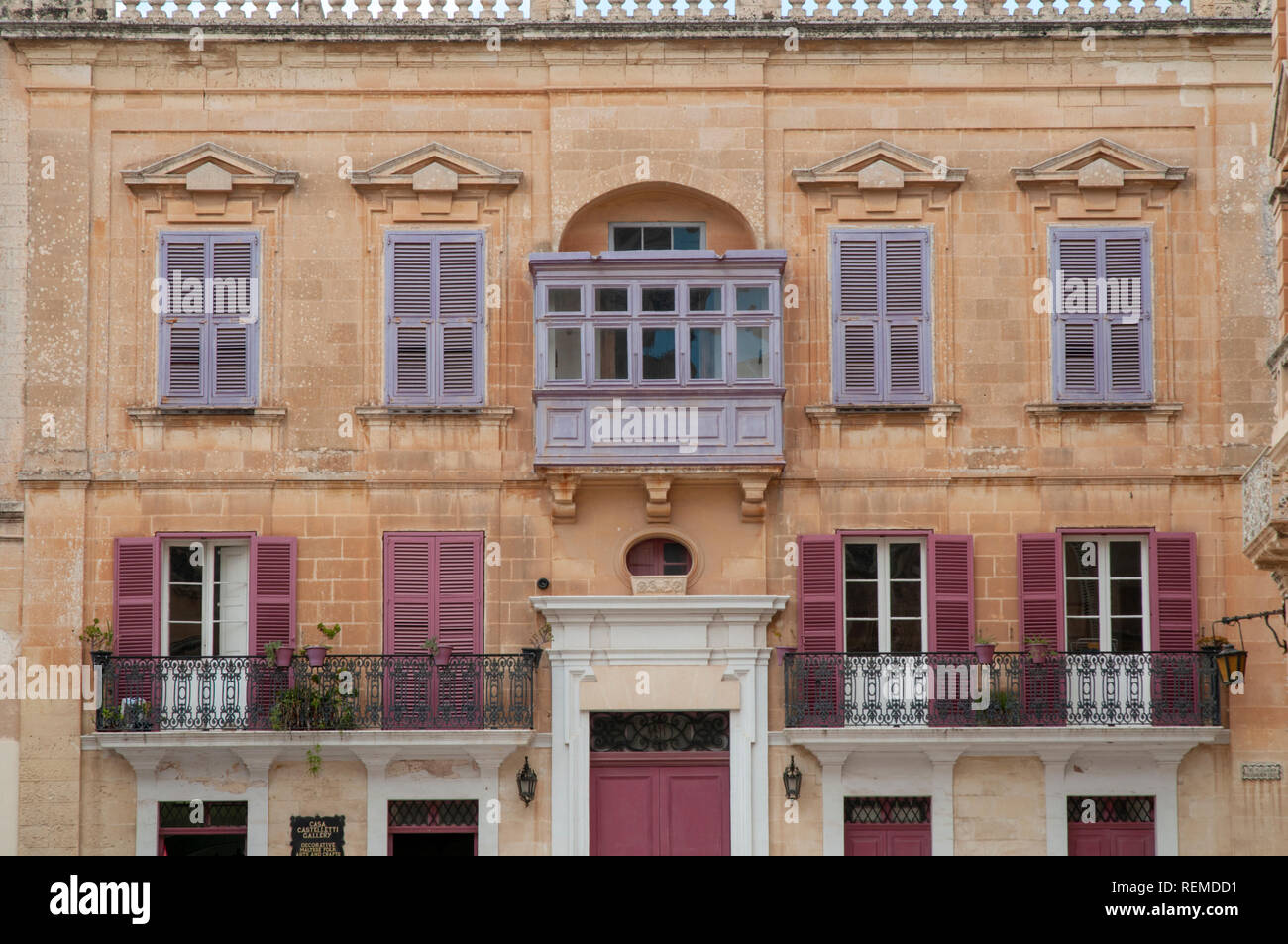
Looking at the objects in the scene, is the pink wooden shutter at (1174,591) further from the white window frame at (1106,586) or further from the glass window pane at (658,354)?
the glass window pane at (658,354)

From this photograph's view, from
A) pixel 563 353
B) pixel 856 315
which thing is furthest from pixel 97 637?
pixel 856 315

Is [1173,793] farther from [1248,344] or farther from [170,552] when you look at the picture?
[170,552]

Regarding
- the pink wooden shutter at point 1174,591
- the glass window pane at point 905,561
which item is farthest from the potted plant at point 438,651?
the pink wooden shutter at point 1174,591

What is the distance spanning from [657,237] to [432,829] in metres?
7.45

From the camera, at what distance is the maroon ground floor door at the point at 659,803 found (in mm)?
26000

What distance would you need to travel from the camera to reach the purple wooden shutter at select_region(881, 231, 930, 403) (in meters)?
26.5

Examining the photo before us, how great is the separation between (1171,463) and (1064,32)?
Answer: 5.23m

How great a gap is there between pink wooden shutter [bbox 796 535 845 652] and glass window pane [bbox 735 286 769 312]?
269 cm

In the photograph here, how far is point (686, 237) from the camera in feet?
89.1

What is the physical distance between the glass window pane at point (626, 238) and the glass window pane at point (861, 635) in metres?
5.14

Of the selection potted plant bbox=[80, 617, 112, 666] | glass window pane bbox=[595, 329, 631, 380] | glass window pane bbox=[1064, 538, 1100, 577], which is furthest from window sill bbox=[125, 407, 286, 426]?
glass window pane bbox=[1064, 538, 1100, 577]

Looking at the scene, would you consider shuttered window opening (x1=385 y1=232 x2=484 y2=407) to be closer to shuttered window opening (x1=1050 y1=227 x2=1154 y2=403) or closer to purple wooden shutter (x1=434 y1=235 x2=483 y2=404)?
purple wooden shutter (x1=434 y1=235 x2=483 y2=404)

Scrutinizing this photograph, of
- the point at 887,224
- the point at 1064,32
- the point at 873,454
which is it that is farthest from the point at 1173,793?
the point at 1064,32

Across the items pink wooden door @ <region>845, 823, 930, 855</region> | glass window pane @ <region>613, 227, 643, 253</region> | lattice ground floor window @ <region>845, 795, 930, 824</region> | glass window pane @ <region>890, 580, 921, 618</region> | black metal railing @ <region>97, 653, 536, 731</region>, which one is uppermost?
glass window pane @ <region>613, 227, 643, 253</region>
